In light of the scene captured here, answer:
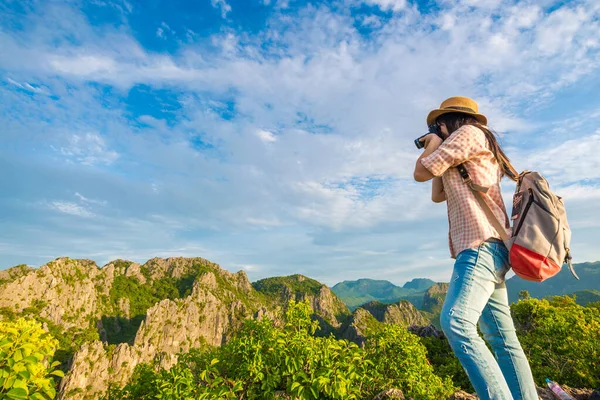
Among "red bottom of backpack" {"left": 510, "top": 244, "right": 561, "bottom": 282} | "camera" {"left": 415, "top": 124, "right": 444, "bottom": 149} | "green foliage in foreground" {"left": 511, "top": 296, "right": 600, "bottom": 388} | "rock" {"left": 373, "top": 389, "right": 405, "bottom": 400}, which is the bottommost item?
"green foliage in foreground" {"left": 511, "top": 296, "right": 600, "bottom": 388}

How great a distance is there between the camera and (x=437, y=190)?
3822mm

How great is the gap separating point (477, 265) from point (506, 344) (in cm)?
91

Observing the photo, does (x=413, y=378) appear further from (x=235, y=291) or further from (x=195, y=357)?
(x=235, y=291)

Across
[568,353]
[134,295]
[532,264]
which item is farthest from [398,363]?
[134,295]

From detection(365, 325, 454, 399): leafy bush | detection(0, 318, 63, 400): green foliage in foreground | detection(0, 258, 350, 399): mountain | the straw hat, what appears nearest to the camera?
detection(0, 318, 63, 400): green foliage in foreground

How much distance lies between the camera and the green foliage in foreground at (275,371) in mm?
4035

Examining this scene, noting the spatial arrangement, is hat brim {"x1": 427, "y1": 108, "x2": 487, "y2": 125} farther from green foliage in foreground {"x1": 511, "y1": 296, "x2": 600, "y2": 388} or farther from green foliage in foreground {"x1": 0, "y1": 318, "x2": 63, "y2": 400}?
green foliage in foreground {"x1": 511, "y1": 296, "x2": 600, "y2": 388}

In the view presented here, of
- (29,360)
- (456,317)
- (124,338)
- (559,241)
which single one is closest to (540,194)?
(559,241)

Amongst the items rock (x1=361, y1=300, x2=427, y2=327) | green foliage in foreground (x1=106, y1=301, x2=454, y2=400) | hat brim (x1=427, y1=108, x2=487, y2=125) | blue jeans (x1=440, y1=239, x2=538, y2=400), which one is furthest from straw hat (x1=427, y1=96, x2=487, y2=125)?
rock (x1=361, y1=300, x2=427, y2=327)

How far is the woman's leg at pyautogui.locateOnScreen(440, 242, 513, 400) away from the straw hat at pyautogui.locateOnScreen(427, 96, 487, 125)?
1.50 metres

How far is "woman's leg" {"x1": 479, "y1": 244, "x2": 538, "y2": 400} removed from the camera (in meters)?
3.06

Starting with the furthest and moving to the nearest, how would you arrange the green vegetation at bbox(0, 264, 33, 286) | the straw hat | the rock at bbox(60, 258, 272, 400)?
1. the green vegetation at bbox(0, 264, 33, 286)
2. the rock at bbox(60, 258, 272, 400)
3. the straw hat

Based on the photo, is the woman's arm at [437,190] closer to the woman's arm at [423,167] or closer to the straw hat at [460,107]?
the woman's arm at [423,167]

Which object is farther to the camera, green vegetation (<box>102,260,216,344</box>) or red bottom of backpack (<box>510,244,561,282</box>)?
green vegetation (<box>102,260,216,344</box>)
